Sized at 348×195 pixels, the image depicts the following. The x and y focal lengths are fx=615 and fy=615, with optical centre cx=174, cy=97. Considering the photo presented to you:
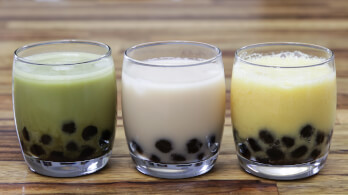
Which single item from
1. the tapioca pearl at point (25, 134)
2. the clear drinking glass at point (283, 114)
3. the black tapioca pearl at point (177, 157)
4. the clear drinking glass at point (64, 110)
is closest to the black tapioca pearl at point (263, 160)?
the clear drinking glass at point (283, 114)

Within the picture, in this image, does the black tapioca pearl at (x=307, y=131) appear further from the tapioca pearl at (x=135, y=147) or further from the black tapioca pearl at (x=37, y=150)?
the black tapioca pearl at (x=37, y=150)

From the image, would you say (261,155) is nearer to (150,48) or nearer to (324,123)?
(324,123)

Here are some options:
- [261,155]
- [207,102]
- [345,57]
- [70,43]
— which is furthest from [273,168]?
[345,57]

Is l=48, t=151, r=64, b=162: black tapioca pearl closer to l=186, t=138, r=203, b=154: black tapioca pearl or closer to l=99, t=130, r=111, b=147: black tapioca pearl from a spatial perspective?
l=99, t=130, r=111, b=147: black tapioca pearl

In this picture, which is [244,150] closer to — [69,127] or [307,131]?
[307,131]

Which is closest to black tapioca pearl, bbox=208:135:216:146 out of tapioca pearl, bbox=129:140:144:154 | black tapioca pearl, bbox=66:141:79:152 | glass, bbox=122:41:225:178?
glass, bbox=122:41:225:178

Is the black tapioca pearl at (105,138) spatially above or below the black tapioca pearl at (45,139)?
below
